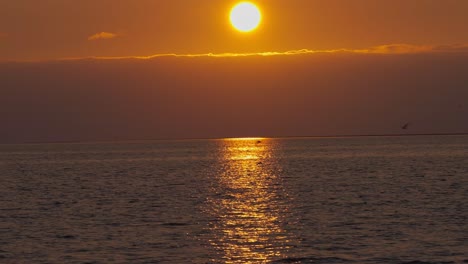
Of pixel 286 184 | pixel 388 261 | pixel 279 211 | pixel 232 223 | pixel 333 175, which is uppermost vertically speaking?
pixel 333 175

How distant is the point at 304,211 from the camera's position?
68875 mm

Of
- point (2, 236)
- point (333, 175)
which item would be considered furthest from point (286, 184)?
point (2, 236)

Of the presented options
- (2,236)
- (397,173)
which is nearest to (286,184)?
(397,173)

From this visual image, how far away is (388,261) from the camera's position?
4384cm

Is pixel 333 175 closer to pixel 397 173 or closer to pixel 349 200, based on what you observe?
pixel 397 173

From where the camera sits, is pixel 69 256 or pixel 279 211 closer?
pixel 69 256

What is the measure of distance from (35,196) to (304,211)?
33.4 metres

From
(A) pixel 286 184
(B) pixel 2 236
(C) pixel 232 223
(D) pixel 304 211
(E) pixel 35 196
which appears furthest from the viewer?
(A) pixel 286 184

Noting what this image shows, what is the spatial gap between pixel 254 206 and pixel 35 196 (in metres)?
27.0

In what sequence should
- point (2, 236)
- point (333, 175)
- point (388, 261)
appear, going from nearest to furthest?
point (388, 261) → point (2, 236) → point (333, 175)

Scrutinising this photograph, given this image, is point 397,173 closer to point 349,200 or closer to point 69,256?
point 349,200

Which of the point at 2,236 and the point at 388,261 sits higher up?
the point at 2,236

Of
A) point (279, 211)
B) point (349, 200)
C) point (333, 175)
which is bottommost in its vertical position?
point (279, 211)

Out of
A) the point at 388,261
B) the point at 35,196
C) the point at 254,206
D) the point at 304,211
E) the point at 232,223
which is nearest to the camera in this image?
the point at 388,261
